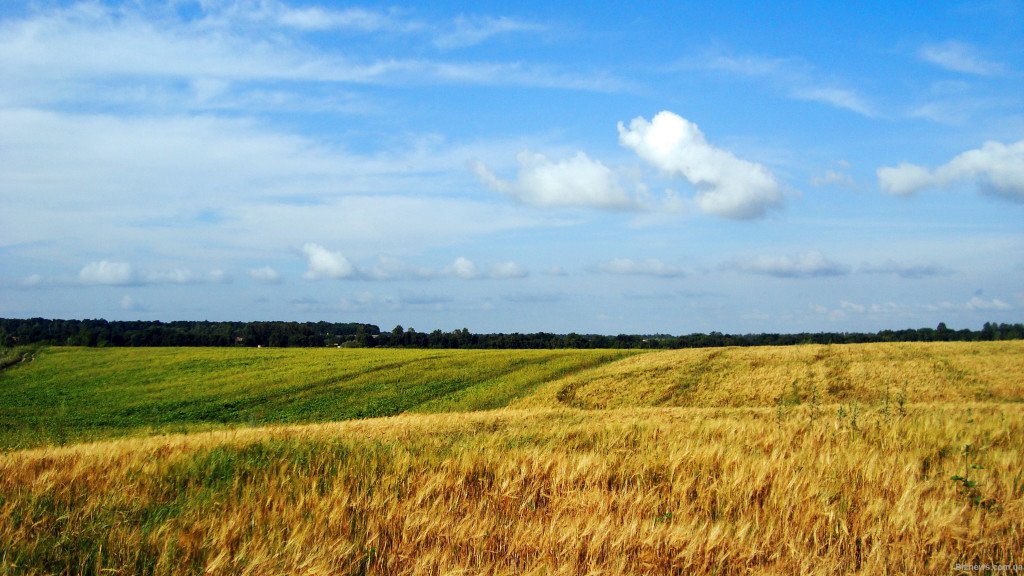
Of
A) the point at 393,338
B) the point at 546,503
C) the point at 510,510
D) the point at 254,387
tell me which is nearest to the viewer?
the point at 510,510

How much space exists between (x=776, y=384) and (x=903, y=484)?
36179mm

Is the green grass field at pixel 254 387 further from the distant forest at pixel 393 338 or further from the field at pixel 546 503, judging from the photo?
the distant forest at pixel 393 338

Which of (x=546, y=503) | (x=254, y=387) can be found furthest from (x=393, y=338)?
(x=546, y=503)

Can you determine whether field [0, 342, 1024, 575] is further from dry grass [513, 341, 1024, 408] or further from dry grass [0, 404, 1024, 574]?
dry grass [513, 341, 1024, 408]

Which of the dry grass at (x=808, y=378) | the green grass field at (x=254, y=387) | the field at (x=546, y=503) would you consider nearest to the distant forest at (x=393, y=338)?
the green grass field at (x=254, y=387)

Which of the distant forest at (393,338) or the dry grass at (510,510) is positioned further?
the distant forest at (393,338)

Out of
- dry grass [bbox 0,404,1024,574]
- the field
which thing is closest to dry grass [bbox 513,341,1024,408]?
the field

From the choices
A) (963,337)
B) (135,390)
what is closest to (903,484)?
(135,390)

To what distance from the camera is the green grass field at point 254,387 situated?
36.9m

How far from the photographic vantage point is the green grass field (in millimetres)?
36938

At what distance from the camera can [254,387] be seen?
47219 millimetres

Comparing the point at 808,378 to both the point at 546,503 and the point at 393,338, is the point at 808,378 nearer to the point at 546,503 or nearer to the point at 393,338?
the point at 546,503

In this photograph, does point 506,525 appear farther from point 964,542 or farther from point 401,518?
point 964,542

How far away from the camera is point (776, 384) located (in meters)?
39.1
